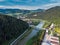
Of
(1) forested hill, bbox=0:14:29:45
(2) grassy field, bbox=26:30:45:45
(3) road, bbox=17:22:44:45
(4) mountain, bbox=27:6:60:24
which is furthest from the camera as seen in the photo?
(4) mountain, bbox=27:6:60:24

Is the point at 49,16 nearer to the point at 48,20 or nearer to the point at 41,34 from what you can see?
the point at 48,20

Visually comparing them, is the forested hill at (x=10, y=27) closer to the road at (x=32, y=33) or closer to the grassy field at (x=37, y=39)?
the road at (x=32, y=33)

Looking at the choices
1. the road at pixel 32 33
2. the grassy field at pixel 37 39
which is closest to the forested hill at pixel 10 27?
the road at pixel 32 33

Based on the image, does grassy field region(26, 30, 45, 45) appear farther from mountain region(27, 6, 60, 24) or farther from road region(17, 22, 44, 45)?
mountain region(27, 6, 60, 24)

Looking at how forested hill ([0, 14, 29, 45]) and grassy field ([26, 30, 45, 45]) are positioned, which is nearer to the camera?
forested hill ([0, 14, 29, 45])

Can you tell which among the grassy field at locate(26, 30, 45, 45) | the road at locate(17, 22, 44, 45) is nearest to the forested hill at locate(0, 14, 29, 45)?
the road at locate(17, 22, 44, 45)

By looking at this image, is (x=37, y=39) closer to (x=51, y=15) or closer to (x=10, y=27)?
(x=10, y=27)

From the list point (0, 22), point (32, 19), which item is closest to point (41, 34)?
point (32, 19)
